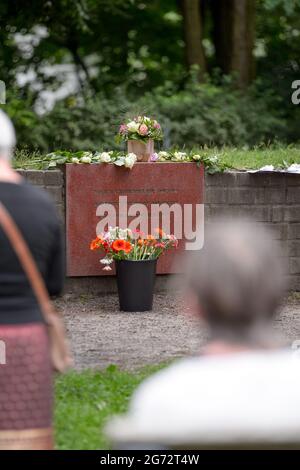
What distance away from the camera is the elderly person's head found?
3.06m

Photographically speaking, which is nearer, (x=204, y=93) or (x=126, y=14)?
(x=204, y=93)

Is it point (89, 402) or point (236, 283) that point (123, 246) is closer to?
point (89, 402)

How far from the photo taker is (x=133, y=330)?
29.5 ft

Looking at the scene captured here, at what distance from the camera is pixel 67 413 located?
607cm

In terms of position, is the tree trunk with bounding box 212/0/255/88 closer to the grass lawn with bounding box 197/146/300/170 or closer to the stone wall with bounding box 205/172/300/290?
the grass lawn with bounding box 197/146/300/170

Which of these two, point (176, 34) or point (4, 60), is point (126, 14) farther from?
point (4, 60)

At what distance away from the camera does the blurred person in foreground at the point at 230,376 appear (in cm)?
304

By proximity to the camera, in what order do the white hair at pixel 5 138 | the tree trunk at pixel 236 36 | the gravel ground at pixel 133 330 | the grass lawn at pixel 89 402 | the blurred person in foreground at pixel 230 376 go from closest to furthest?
the blurred person in foreground at pixel 230 376
the white hair at pixel 5 138
the grass lawn at pixel 89 402
the gravel ground at pixel 133 330
the tree trunk at pixel 236 36

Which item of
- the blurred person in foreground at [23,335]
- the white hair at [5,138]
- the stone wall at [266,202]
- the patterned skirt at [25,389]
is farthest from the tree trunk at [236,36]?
the patterned skirt at [25,389]

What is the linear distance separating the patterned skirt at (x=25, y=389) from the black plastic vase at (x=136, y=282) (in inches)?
233

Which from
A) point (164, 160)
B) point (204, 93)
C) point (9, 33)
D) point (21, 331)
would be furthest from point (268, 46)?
point (21, 331)

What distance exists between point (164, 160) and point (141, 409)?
7.72 meters

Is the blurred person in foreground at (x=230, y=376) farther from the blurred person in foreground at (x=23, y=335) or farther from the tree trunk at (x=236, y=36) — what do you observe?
the tree trunk at (x=236, y=36)

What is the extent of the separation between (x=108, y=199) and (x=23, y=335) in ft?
21.7
